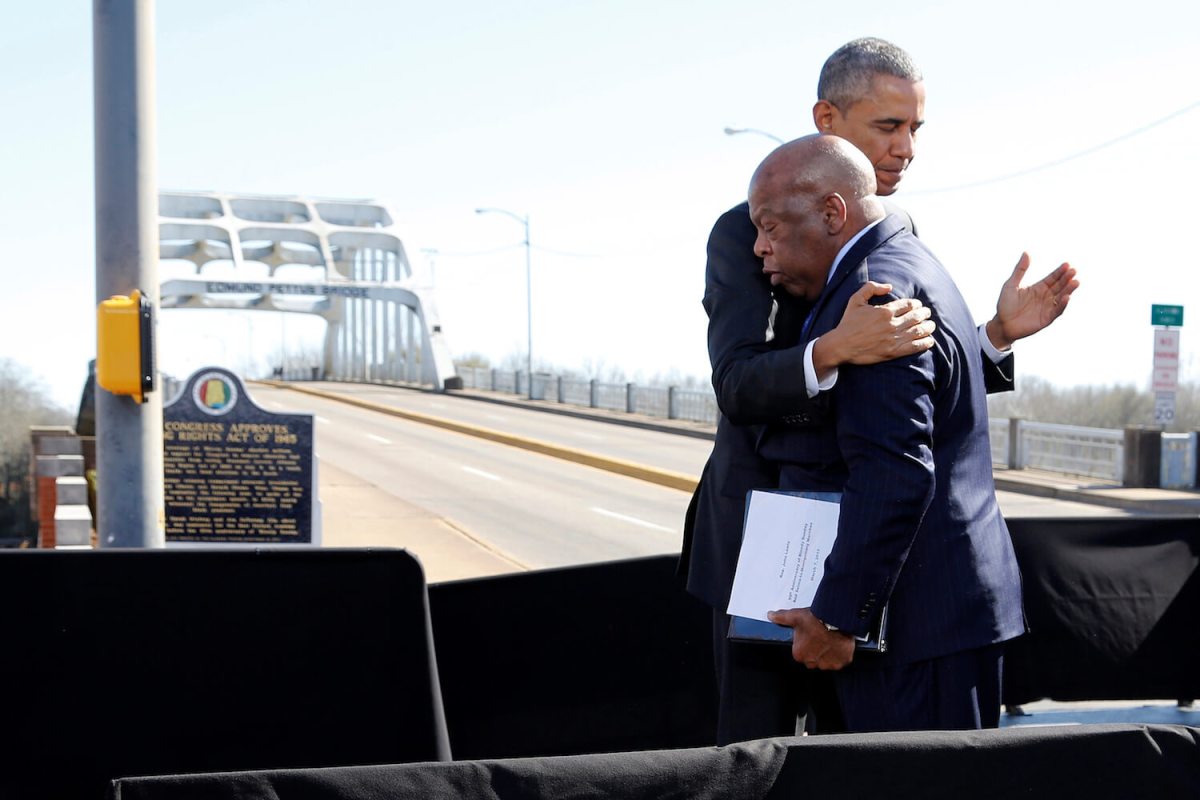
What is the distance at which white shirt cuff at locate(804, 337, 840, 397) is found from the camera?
2430 millimetres

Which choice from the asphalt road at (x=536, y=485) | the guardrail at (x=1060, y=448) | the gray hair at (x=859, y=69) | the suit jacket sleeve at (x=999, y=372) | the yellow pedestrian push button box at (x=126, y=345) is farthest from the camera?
the guardrail at (x=1060, y=448)

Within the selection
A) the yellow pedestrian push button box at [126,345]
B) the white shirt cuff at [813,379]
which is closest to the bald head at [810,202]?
the white shirt cuff at [813,379]

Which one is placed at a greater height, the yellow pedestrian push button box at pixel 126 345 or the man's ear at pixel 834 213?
the man's ear at pixel 834 213

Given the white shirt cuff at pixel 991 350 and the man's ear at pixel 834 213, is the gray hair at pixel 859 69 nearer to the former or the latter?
the man's ear at pixel 834 213

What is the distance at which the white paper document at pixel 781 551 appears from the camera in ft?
8.27

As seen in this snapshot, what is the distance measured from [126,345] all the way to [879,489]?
4.54 meters

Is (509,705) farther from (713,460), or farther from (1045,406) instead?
(1045,406)

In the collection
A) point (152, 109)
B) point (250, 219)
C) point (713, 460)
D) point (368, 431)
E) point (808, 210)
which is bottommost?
point (368, 431)

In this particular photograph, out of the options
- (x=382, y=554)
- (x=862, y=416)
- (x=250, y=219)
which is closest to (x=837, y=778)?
(x=862, y=416)

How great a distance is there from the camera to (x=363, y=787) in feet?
6.16

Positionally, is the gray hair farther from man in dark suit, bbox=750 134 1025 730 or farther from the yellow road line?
the yellow road line

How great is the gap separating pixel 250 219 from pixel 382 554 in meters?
88.1

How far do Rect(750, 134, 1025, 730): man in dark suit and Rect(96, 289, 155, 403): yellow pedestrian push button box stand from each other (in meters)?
4.17

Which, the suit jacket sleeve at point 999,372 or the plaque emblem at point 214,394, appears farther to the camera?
the plaque emblem at point 214,394
